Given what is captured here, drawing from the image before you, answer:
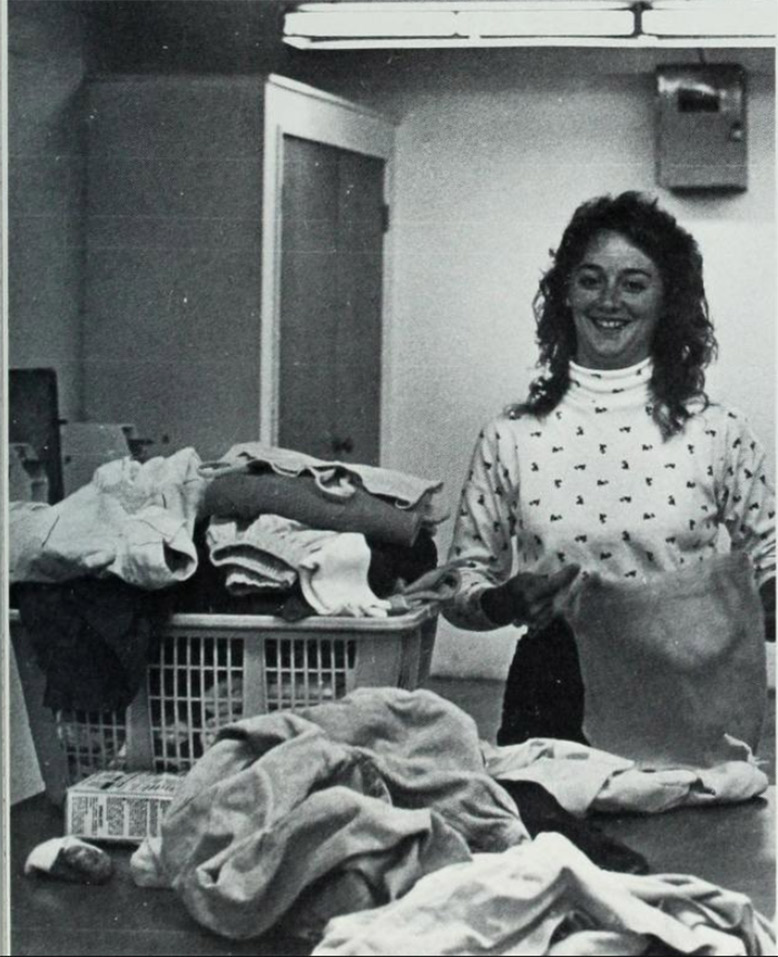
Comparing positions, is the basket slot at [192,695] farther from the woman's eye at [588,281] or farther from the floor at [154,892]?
the woman's eye at [588,281]

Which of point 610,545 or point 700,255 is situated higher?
point 700,255

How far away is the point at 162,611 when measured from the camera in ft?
4.62

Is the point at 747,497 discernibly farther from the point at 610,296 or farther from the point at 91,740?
the point at 91,740

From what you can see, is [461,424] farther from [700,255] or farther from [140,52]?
[140,52]

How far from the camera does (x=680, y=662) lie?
57.7 inches

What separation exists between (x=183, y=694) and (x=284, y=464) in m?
0.30

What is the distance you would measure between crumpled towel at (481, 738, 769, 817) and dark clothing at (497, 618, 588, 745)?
19 mm

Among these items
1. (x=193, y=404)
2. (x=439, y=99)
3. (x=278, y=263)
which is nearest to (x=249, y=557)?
(x=193, y=404)

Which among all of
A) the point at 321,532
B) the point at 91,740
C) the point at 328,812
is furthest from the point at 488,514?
the point at 91,740

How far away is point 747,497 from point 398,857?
598mm

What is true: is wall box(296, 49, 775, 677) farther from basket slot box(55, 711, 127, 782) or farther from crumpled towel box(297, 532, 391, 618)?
basket slot box(55, 711, 127, 782)

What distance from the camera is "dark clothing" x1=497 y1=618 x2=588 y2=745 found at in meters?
1.48

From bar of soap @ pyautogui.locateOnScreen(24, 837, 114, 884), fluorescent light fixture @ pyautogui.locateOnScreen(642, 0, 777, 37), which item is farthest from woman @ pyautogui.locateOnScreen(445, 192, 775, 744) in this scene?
bar of soap @ pyautogui.locateOnScreen(24, 837, 114, 884)

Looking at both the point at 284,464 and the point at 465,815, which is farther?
the point at 284,464
